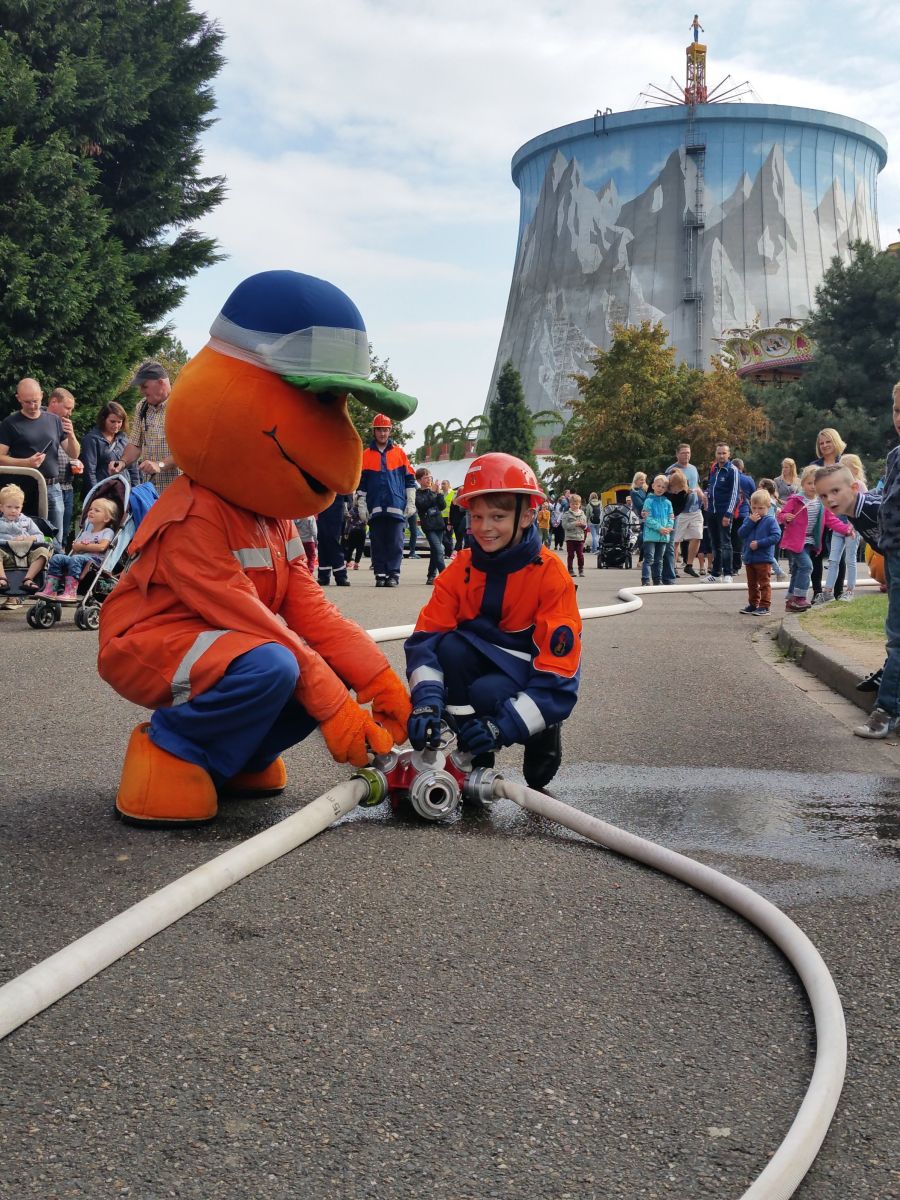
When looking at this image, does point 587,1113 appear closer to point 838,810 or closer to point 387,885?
point 387,885

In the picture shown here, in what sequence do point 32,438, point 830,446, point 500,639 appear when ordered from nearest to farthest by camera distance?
point 500,639 < point 830,446 < point 32,438

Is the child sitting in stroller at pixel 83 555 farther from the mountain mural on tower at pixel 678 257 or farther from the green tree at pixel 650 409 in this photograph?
the mountain mural on tower at pixel 678 257

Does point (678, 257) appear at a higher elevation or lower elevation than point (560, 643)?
higher

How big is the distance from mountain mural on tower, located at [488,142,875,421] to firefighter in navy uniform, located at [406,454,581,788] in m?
79.5

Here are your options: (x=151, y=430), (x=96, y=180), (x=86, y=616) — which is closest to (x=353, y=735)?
(x=151, y=430)

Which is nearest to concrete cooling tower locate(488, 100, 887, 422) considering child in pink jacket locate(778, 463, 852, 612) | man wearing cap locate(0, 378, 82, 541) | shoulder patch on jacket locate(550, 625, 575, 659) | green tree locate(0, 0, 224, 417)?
green tree locate(0, 0, 224, 417)

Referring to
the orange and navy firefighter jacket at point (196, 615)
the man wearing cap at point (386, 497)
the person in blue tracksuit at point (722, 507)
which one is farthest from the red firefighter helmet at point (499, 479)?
→ the person in blue tracksuit at point (722, 507)

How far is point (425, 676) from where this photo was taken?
447 cm

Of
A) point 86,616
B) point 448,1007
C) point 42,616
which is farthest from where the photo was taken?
point 42,616

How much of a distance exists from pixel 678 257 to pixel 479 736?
A: 86.4 metres

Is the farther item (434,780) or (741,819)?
(741,819)

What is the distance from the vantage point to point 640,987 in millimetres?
2857

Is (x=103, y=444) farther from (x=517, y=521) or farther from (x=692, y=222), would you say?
(x=692, y=222)

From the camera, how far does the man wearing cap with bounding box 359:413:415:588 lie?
14812 millimetres
